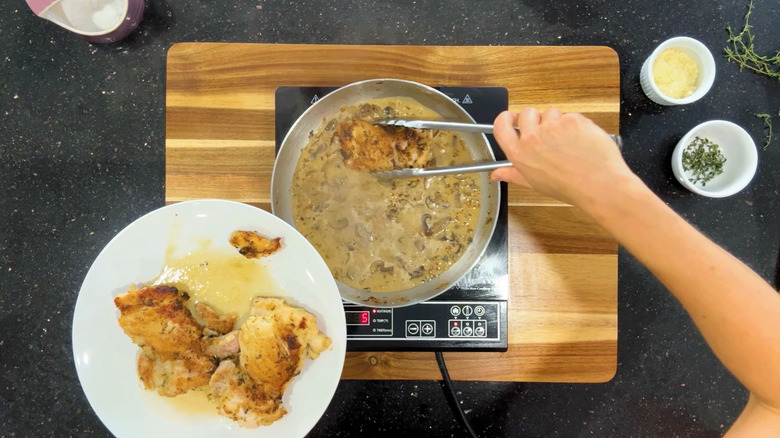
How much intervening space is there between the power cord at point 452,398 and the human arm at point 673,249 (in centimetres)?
49

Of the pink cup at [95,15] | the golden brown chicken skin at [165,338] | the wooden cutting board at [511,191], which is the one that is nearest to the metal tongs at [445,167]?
the wooden cutting board at [511,191]

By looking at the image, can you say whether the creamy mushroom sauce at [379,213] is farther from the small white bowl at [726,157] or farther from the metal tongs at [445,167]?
the small white bowl at [726,157]

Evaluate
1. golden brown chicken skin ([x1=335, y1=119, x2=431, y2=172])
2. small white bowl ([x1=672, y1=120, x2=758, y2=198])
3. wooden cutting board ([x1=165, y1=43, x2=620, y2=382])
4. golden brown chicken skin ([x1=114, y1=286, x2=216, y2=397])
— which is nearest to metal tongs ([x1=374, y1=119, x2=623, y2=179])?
golden brown chicken skin ([x1=335, y1=119, x2=431, y2=172])

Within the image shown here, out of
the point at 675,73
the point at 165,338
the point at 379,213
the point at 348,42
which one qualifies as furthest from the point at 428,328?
the point at 675,73

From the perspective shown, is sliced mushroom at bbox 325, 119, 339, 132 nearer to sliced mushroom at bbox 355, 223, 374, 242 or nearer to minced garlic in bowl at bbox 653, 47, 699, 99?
sliced mushroom at bbox 355, 223, 374, 242

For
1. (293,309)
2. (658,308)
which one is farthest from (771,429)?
(293,309)

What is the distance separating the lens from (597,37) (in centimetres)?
127

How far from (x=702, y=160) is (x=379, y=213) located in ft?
2.50

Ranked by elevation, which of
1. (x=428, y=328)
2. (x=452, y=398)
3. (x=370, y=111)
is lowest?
(x=452, y=398)

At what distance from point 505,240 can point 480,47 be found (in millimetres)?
431

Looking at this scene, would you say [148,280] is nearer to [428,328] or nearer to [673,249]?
[428,328]

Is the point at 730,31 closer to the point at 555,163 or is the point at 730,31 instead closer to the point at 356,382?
the point at 555,163

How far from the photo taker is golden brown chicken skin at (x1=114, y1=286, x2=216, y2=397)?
2.89 ft

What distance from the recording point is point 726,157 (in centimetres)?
120
